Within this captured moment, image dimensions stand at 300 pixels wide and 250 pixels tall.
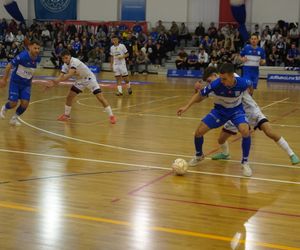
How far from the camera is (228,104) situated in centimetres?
782

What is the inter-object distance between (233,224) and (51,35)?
90.9 feet

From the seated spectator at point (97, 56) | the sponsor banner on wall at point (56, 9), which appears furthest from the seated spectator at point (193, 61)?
the sponsor banner on wall at point (56, 9)

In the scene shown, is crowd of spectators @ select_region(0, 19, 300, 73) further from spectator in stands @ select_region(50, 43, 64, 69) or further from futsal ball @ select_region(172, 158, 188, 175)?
futsal ball @ select_region(172, 158, 188, 175)

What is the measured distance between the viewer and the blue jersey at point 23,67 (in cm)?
1102

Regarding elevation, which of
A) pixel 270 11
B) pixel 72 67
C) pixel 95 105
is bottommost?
pixel 95 105

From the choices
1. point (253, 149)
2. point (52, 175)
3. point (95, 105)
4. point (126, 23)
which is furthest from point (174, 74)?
point (52, 175)

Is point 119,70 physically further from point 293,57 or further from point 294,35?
point 294,35

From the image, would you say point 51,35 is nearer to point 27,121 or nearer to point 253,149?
point 27,121

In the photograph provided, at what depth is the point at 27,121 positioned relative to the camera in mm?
12055

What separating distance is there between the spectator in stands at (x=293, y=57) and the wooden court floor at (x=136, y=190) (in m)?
13.7

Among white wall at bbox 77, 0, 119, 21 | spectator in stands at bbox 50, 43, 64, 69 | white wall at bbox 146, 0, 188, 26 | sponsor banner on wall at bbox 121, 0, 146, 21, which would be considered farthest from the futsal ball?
white wall at bbox 77, 0, 119, 21

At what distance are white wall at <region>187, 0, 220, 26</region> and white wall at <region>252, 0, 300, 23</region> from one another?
2.18 meters

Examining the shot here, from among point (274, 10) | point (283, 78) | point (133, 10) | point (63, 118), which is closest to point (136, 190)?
point (63, 118)

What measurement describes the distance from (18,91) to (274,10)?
70.1 feet
